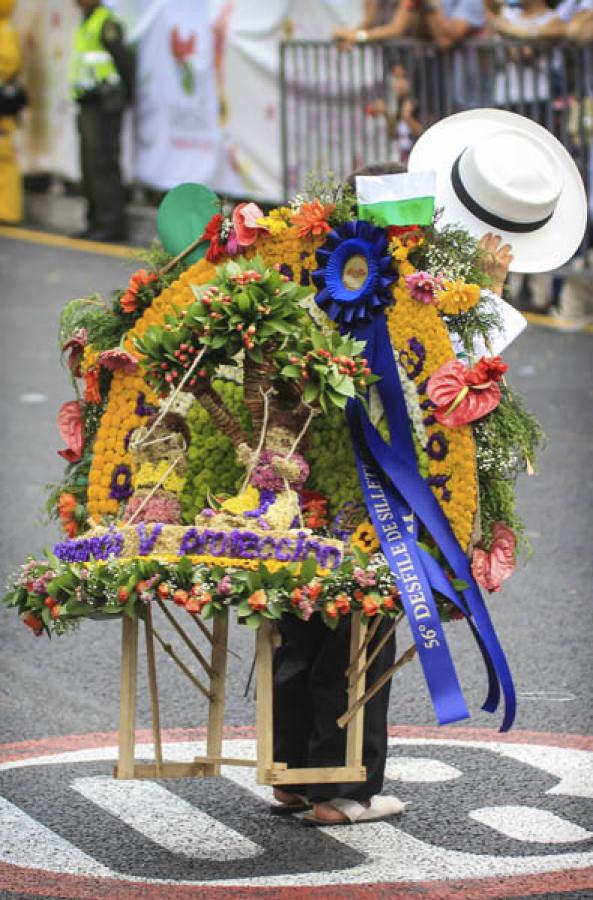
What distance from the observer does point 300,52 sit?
16.1 metres

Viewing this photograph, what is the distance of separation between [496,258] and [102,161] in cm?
1267

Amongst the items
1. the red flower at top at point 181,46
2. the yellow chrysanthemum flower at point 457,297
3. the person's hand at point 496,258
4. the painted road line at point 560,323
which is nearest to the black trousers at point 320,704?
the yellow chrysanthemum flower at point 457,297

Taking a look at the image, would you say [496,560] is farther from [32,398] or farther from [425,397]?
[32,398]

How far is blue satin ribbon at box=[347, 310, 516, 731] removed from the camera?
526 centimetres

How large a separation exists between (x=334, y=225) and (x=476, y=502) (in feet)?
2.86

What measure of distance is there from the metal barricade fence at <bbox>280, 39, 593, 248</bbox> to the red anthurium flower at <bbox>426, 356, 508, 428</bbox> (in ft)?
29.2

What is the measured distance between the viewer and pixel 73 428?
19.2 feet

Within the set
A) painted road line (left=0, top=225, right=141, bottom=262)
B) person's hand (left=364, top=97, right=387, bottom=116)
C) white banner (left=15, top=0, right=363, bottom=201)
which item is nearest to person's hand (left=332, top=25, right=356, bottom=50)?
white banner (left=15, top=0, right=363, bottom=201)

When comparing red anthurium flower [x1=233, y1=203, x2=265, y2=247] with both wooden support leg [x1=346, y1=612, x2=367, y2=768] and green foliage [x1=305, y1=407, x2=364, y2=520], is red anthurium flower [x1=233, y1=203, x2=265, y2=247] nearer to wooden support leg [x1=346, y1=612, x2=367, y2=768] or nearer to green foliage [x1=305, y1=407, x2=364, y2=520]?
green foliage [x1=305, y1=407, x2=364, y2=520]

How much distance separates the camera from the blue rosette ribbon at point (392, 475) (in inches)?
208

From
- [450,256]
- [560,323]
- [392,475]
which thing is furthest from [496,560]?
[560,323]

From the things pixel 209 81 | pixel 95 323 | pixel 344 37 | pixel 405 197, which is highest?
pixel 344 37

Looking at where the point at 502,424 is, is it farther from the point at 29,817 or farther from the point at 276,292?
the point at 29,817

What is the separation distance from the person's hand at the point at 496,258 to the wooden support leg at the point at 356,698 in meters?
1.06
